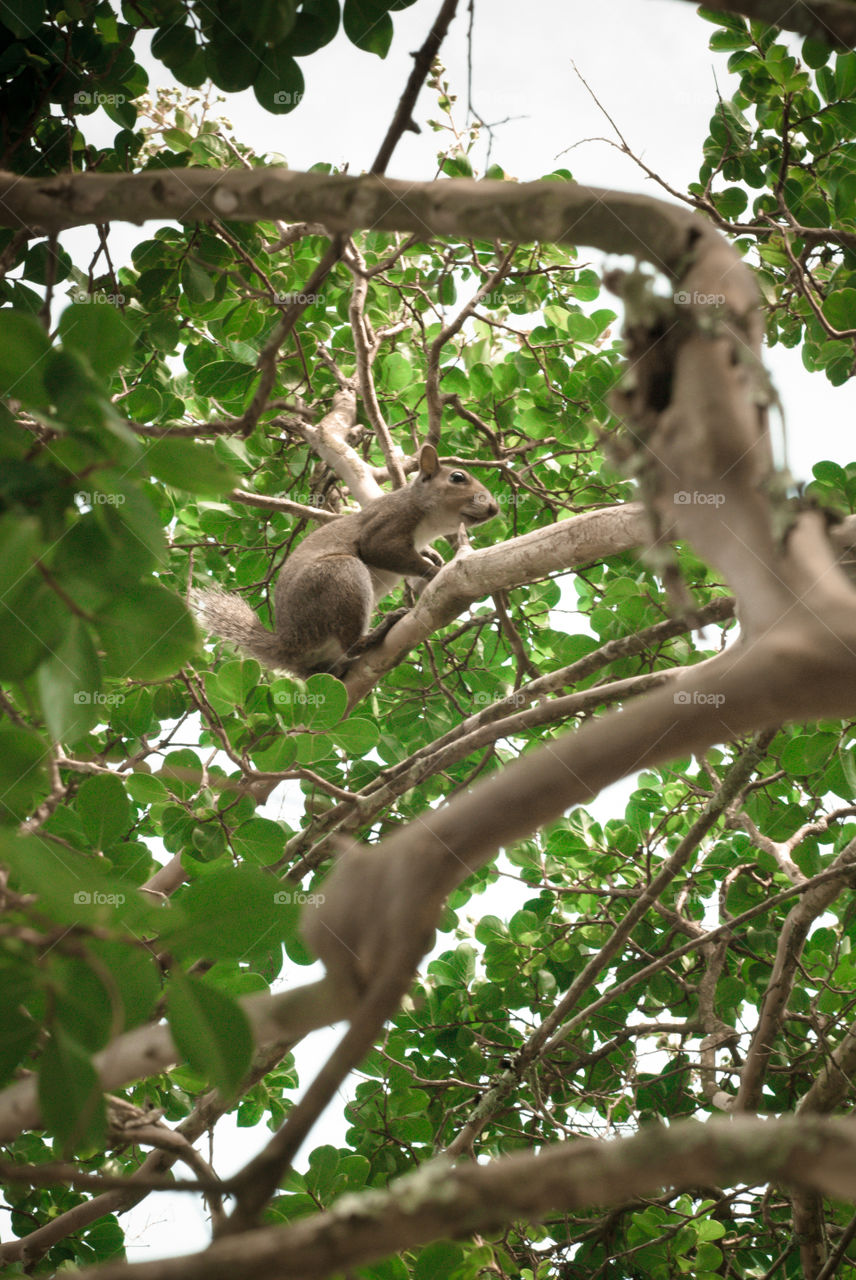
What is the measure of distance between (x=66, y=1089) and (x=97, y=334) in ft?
2.62

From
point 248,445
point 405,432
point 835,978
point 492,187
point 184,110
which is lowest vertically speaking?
point 492,187

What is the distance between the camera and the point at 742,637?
0.87m

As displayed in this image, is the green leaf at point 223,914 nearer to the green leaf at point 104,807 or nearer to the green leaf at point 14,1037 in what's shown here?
the green leaf at point 14,1037

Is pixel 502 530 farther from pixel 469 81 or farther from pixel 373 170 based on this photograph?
pixel 373 170

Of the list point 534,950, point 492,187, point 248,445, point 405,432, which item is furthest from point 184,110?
point 534,950

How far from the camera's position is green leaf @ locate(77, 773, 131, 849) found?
6.41 ft

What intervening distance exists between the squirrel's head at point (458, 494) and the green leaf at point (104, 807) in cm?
335

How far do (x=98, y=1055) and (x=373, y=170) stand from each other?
1352 mm

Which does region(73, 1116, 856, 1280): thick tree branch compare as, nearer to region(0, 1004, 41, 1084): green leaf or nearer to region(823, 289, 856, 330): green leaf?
region(0, 1004, 41, 1084): green leaf

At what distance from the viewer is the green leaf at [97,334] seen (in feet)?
3.49

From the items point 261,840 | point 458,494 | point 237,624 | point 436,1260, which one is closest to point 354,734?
point 261,840

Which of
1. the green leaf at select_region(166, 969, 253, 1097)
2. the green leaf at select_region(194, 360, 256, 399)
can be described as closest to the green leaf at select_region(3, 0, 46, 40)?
the green leaf at select_region(194, 360, 256, 399)

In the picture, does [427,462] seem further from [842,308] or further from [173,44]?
[173,44]

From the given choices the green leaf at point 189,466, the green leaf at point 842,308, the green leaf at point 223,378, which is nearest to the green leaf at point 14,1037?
the green leaf at point 189,466
